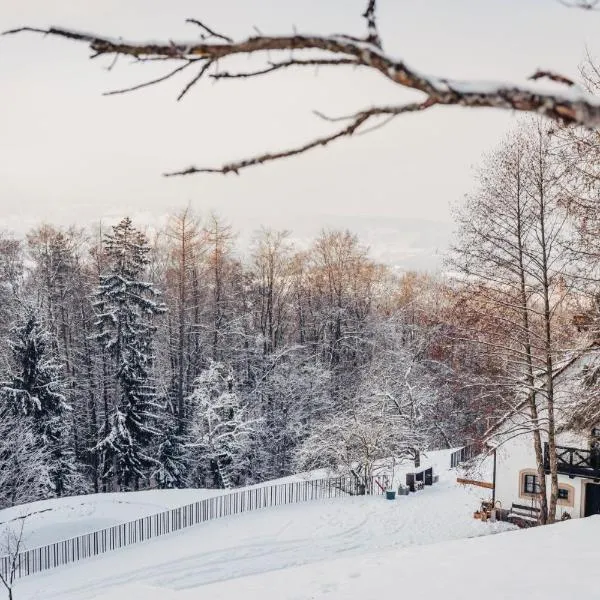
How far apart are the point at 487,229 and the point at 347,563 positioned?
21.8 ft

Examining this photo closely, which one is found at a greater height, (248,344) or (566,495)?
(248,344)

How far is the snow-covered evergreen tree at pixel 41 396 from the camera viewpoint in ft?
78.5

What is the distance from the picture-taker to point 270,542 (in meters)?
14.1

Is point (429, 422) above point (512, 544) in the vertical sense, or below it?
below

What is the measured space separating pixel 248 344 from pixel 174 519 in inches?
638

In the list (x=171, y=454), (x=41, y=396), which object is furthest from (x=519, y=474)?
(x=41, y=396)

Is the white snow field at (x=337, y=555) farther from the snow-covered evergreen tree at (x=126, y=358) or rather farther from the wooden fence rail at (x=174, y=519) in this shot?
the snow-covered evergreen tree at (x=126, y=358)

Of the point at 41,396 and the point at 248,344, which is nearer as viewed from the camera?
the point at 41,396

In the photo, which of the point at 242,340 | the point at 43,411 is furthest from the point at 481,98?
the point at 242,340

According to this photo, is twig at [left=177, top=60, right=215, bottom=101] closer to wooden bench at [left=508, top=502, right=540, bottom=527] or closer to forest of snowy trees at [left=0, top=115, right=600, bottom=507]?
forest of snowy trees at [left=0, top=115, right=600, bottom=507]

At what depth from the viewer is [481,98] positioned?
176 cm

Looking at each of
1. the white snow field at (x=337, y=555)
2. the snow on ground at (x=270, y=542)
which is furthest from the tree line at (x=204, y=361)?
the white snow field at (x=337, y=555)

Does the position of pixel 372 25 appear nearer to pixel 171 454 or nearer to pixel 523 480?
pixel 523 480

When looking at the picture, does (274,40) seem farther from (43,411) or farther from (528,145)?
(43,411)
